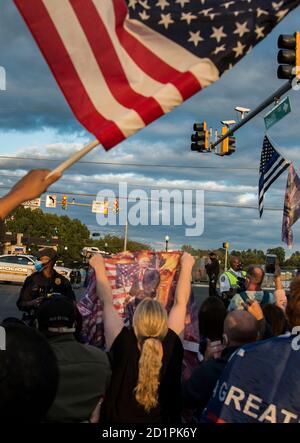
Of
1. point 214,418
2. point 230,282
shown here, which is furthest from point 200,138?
point 214,418

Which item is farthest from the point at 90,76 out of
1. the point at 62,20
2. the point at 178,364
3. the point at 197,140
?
the point at 197,140

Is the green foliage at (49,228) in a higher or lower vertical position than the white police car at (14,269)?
higher

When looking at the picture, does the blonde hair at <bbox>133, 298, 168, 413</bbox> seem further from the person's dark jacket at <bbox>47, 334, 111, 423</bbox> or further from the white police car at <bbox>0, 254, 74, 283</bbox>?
the white police car at <bbox>0, 254, 74, 283</bbox>

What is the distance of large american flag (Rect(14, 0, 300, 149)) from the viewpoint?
334cm

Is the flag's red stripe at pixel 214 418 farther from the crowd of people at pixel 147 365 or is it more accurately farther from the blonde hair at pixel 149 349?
the blonde hair at pixel 149 349

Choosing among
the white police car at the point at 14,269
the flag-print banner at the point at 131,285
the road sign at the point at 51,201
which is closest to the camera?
the flag-print banner at the point at 131,285

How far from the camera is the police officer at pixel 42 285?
754 centimetres

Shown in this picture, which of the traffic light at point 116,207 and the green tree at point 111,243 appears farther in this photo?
the green tree at point 111,243

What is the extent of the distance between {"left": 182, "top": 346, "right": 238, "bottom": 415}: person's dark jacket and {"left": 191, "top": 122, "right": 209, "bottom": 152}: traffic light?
15.6 m

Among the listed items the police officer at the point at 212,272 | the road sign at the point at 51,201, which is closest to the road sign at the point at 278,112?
the police officer at the point at 212,272

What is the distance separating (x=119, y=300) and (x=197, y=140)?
1418cm

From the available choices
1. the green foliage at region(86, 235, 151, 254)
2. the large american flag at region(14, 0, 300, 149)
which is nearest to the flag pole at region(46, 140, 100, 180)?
the large american flag at region(14, 0, 300, 149)

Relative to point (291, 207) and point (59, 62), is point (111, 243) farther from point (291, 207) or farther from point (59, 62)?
point (59, 62)

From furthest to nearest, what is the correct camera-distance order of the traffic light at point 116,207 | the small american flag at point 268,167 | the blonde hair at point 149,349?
the traffic light at point 116,207 → the small american flag at point 268,167 → the blonde hair at point 149,349
